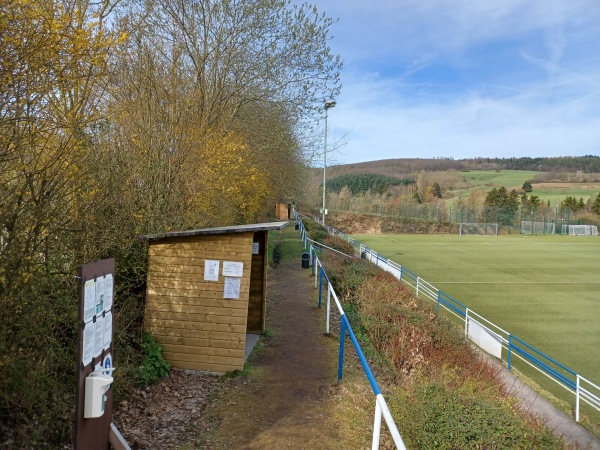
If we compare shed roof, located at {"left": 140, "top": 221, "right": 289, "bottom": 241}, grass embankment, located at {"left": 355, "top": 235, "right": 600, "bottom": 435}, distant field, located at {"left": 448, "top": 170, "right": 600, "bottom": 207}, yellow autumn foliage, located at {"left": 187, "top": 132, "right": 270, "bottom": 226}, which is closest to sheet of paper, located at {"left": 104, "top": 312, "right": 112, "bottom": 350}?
shed roof, located at {"left": 140, "top": 221, "right": 289, "bottom": 241}

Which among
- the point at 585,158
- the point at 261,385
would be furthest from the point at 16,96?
the point at 585,158

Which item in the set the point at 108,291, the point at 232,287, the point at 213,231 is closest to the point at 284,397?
the point at 232,287

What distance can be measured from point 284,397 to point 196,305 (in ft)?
7.32

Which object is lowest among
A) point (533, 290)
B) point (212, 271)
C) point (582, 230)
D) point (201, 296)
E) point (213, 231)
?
point (533, 290)

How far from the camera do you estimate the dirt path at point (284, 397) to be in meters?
5.80

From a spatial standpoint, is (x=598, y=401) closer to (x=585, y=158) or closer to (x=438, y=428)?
(x=438, y=428)

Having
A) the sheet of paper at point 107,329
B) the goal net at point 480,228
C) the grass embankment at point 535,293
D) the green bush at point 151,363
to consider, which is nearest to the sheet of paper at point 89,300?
the sheet of paper at point 107,329

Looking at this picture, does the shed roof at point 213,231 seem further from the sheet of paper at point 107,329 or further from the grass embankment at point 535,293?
the grass embankment at point 535,293

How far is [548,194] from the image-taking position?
120 m

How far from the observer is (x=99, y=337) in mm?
4035

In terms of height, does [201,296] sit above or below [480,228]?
above

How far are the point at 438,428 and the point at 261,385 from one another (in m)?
3.32

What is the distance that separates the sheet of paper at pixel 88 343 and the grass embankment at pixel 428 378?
3.52 meters

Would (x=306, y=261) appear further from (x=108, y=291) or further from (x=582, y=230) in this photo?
(x=582, y=230)
